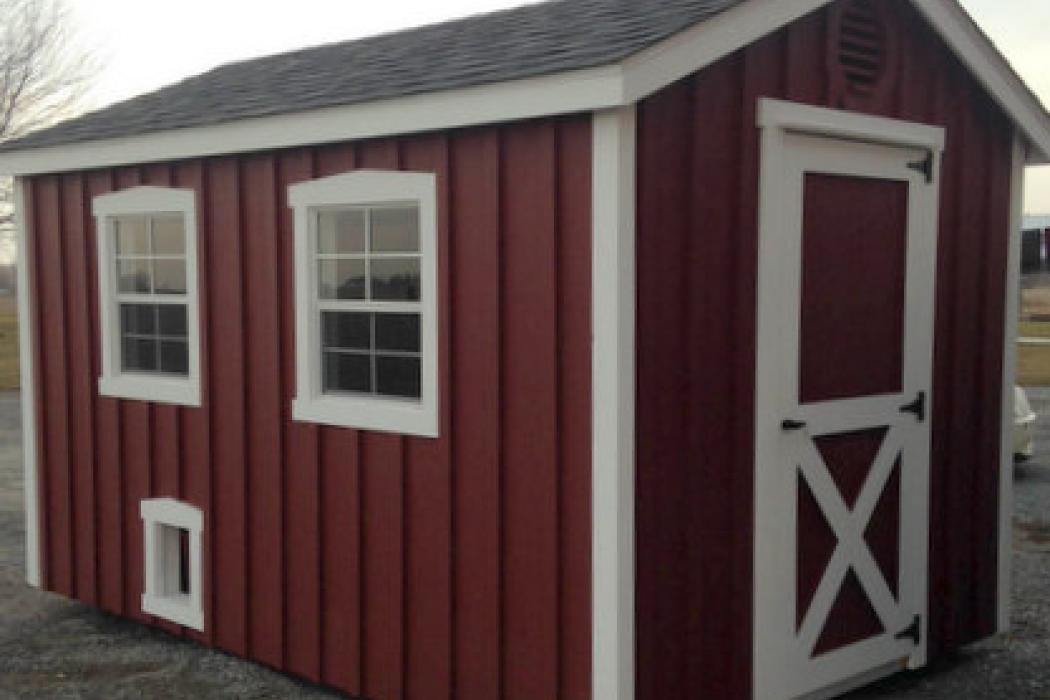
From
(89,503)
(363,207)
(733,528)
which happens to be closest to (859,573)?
(733,528)

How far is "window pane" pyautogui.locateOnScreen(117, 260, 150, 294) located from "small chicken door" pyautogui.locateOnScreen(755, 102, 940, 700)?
3.49 meters

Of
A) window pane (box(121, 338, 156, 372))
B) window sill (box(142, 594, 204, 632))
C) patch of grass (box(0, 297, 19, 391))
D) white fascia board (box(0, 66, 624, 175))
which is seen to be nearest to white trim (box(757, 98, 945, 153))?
white fascia board (box(0, 66, 624, 175))

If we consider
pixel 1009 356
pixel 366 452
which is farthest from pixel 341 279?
pixel 1009 356

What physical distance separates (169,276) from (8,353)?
2645cm

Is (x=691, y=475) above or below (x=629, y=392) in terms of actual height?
below

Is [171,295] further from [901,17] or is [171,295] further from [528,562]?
[901,17]

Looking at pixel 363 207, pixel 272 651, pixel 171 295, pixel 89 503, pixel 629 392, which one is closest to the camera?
pixel 629 392

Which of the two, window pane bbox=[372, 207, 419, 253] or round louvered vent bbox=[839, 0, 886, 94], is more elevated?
round louvered vent bbox=[839, 0, 886, 94]

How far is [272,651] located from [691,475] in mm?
2491

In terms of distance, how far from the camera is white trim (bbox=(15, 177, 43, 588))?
24.2ft

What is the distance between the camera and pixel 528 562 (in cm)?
495

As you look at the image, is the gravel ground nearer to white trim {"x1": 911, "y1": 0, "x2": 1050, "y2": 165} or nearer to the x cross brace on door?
the x cross brace on door

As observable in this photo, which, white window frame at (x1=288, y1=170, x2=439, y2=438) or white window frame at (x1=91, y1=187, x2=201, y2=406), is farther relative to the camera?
white window frame at (x1=91, y1=187, x2=201, y2=406)

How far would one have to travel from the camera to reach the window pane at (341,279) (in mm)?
5648
